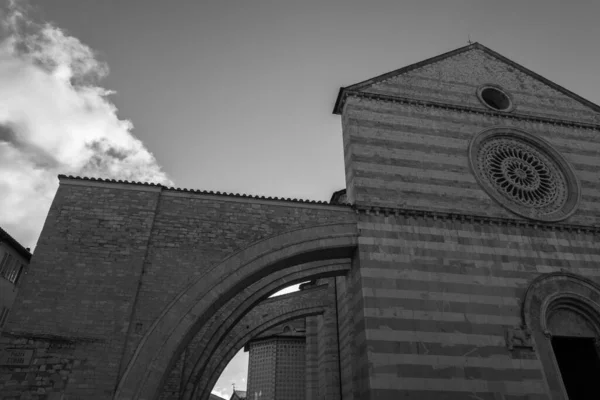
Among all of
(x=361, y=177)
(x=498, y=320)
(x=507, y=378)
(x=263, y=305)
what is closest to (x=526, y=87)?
(x=361, y=177)

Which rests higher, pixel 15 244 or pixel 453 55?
pixel 453 55

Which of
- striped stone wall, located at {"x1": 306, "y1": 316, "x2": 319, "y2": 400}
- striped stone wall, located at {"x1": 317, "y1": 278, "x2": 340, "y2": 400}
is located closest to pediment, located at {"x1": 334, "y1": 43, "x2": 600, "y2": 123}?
striped stone wall, located at {"x1": 317, "y1": 278, "x2": 340, "y2": 400}

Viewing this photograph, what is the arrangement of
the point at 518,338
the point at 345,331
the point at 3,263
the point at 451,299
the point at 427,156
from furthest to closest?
1. the point at 3,263
2. the point at 345,331
3. the point at 427,156
4. the point at 451,299
5. the point at 518,338

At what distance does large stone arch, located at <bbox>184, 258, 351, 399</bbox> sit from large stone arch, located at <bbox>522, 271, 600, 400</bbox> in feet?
15.7

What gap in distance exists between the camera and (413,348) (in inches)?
370

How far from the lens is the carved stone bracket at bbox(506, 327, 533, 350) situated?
9.77 metres

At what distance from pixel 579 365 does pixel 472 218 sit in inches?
189

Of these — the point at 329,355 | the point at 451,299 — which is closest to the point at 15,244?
the point at 329,355

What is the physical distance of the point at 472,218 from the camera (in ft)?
37.4

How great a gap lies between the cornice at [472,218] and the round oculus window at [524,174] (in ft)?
0.83

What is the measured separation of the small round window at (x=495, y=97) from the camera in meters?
14.3

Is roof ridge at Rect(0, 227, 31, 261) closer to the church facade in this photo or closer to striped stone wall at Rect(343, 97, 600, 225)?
the church facade

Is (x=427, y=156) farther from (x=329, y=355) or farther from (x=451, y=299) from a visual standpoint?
(x=329, y=355)

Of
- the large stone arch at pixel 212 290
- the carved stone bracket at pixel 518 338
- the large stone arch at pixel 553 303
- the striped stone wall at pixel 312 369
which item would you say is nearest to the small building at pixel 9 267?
the large stone arch at pixel 212 290
